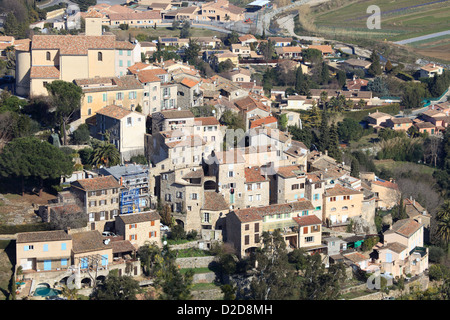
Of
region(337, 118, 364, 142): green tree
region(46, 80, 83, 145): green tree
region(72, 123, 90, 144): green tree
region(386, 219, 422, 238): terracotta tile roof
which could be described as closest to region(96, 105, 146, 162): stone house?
region(72, 123, 90, 144): green tree

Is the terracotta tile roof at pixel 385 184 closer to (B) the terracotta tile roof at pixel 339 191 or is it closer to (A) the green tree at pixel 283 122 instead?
(B) the terracotta tile roof at pixel 339 191

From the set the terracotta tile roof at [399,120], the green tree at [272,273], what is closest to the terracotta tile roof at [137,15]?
the terracotta tile roof at [399,120]

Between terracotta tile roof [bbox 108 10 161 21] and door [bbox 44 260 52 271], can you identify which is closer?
door [bbox 44 260 52 271]

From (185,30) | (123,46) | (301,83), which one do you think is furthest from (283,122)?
(185,30)

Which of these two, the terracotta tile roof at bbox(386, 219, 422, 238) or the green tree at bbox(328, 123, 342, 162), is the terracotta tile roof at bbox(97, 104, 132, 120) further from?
the terracotta tile roof at bbox(386, 219, 422, 238)

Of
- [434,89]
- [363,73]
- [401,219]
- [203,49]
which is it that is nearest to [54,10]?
[203,49]

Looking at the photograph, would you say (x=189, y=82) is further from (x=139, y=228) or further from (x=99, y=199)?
(x=139, y=228)
